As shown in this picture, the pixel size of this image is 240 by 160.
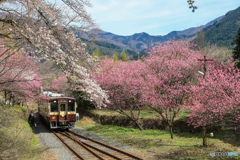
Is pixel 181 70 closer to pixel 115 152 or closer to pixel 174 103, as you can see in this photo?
pixel 174 103

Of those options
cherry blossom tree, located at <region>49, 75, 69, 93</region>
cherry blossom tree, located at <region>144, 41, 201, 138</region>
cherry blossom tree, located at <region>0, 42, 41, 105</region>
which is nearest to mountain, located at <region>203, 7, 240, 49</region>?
cherry blossom tree, located at <region>49, 75, 69, 93</region>

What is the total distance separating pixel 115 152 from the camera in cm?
907

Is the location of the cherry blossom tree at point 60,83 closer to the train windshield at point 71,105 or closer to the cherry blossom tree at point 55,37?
the train windshield at point 71,105

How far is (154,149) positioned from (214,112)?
145 inches

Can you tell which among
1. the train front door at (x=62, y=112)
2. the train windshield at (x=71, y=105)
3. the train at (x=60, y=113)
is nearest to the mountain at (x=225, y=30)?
the train windshield at (x=71, y=105)

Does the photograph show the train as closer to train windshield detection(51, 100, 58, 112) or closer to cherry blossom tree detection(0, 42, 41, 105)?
train windshield detection(51, 100, 58, 112)

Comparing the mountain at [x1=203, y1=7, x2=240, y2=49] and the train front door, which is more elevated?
the mountain at [x1=203, y1=7, x2=240, y2=49]

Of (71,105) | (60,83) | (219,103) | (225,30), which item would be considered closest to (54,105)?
(71,105)

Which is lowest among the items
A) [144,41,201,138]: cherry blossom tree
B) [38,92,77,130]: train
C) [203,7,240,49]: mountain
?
[38,92,77,130]: train

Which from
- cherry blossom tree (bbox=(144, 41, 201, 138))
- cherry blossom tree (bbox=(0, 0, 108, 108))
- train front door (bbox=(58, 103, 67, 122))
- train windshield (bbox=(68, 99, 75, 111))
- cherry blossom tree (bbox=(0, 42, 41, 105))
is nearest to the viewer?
cherry blossom tree (bbox=(0, 0, 108, 108))

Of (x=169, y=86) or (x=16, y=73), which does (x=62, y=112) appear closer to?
(x=16, y=73)

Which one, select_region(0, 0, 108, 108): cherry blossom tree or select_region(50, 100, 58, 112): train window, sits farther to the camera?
select_region(50, 100, 58, 112): train window

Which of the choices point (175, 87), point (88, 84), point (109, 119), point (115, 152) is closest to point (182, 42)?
point (175, 87)

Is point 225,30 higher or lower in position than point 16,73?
higher
